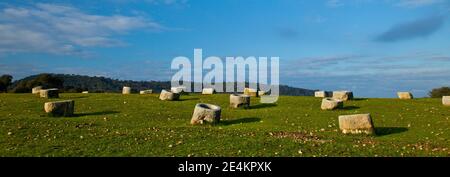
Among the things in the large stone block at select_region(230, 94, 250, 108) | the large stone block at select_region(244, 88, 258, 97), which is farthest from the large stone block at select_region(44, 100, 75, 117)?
the large stone block at select_region(244, 88, 258, 97)

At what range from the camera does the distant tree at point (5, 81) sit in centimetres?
10607

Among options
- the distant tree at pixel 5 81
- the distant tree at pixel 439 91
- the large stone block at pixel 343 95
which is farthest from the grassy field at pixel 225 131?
the distant tree at pixel 5 81

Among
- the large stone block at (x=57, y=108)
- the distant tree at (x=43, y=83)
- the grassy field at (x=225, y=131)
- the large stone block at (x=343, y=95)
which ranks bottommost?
the grassy field at (x=225, y=131)

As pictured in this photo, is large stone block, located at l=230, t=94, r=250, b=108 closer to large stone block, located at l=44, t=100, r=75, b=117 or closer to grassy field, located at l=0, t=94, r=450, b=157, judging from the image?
grassy field, located at l=0, t=94, r=450, b=157

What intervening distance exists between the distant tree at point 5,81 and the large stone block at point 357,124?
88.5 metres

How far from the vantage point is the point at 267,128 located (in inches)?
1273

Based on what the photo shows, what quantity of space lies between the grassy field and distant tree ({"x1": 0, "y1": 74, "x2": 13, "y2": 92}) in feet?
200

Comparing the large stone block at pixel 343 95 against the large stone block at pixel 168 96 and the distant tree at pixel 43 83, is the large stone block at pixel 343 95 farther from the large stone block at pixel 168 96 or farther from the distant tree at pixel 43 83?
the distant tree at pixel 43 83

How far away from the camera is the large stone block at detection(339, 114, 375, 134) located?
98.1 ft

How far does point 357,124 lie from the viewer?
30.1m

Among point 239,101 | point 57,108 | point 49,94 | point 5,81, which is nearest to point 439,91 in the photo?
point 239,101
